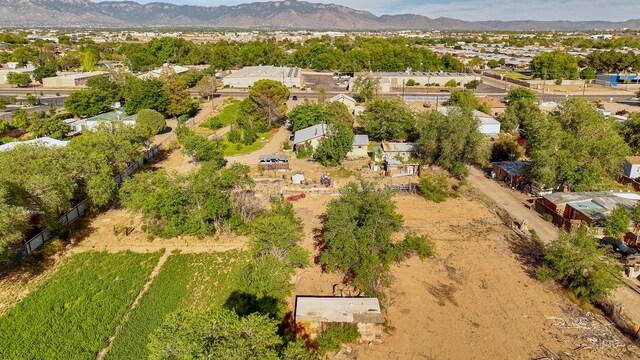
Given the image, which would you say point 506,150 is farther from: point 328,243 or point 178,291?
point 178,291

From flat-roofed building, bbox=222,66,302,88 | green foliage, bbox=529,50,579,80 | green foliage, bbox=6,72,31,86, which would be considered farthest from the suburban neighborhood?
green foliage, bbox=529,50,579,80

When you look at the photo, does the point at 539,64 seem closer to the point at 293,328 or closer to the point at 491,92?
the point at 491,92

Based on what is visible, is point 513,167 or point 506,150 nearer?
point 513,167

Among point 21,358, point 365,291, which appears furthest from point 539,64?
point 21,358

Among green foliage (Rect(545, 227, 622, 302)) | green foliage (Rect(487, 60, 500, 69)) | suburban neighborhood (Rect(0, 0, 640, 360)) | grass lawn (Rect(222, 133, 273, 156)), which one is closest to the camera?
suburban neighborhood (Rect(0, 0, 640, 360))

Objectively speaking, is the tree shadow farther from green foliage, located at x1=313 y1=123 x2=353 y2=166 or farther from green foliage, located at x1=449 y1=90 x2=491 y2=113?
green foliage, located at x1=449 y1=90 x2=491 y2=113

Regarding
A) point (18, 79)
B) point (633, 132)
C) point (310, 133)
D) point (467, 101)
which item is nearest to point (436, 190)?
point (310, 133)
